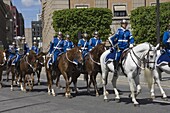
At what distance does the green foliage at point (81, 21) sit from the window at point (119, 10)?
5.58m

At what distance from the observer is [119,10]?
48.7 m

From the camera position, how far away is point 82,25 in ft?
140

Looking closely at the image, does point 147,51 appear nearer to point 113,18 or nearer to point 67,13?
point 67,13

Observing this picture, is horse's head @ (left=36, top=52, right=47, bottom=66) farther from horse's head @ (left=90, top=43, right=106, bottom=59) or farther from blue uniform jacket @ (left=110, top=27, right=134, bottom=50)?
blue uniform jacket @ (left=110, top=27, right=134, bottom=50)

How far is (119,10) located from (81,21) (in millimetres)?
7689

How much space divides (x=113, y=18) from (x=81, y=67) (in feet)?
104

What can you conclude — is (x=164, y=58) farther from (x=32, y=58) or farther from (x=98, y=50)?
(x=32, y=58)

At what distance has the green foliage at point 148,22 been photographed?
39.7 meters

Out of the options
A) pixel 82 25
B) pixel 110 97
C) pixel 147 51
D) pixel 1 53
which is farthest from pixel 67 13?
pixel 147 51

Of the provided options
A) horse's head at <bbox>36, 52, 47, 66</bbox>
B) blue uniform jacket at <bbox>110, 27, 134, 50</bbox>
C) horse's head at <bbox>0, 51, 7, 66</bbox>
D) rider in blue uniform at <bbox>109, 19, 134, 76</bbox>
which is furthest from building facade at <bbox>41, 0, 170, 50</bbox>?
blue uniform jacket at <bbox>110, 27, 134, 50</bbox>

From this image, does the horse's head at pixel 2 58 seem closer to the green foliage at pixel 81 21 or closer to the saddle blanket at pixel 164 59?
the saddle blanket at pixel 164 59

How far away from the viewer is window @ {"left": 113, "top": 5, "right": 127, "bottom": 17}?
4839 centimetres

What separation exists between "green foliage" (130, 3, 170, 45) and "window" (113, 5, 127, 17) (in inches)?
286

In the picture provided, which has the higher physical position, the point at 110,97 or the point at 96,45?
the point at 96,45
